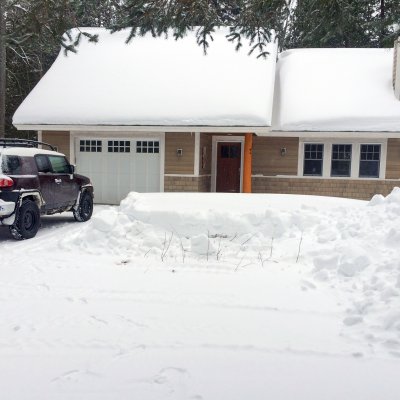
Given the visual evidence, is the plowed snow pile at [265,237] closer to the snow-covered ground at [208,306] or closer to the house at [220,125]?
the snow-covered ground at [208,306]

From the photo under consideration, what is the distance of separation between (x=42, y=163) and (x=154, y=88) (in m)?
6.82

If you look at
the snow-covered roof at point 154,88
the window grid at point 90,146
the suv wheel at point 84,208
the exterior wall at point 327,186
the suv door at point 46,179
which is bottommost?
the suv wheel at point 84,208

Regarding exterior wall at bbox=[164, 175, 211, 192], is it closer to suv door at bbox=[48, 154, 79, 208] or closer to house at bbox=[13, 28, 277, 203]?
house at bbox=[13, 28, 277, 203]

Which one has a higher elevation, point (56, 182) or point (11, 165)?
point (11, 165)

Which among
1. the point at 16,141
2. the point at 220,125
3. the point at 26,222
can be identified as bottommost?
the point at 26,222

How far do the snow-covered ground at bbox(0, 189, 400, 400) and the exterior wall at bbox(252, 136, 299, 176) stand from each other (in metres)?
6.76

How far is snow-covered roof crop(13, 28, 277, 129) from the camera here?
13984 mm

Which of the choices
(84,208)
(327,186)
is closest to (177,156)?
(84,208)

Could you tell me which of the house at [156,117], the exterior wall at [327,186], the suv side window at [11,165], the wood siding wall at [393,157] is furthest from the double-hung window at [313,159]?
the suv side window at [11,165]

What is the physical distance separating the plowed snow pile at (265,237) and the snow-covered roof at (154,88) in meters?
5.20

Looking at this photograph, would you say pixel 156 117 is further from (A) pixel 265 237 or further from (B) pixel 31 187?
(A) pixel 265 237

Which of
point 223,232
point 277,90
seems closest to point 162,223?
point 223,232

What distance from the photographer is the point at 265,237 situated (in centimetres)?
771

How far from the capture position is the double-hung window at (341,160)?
15039mm
